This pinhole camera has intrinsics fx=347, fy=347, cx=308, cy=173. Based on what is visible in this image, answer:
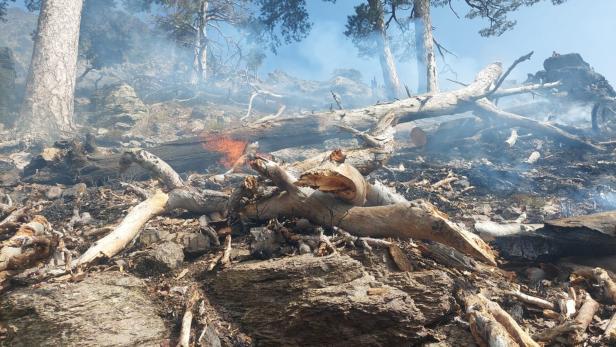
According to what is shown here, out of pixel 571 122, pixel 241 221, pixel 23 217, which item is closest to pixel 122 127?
pixel 23 217

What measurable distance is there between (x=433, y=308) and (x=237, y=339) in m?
1.52

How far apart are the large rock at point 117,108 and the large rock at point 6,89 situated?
3235 millimetres

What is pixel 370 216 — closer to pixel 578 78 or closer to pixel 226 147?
pixel 226 147

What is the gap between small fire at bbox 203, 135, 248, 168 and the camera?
9.52 meters

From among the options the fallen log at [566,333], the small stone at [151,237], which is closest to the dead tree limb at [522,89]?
the fallen log at [566,333]

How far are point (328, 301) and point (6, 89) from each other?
1977 cm

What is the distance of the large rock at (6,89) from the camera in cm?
1474

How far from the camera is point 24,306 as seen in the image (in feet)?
8.71

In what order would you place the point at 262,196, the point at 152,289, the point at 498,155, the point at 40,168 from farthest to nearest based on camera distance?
the point at 498,155 < the point at 40,168 < the point at 262,196 < the point at 152,289

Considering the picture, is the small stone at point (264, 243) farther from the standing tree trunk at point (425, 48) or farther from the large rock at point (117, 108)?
the large rock at point (117, 108)

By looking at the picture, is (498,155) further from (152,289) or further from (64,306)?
(64,306)

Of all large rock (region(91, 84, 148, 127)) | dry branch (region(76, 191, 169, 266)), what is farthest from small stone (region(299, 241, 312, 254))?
large rock (region(91, 84, 148, 127))

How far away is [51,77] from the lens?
506 inches

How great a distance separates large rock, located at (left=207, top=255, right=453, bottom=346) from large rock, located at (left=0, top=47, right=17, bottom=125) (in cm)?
1659
